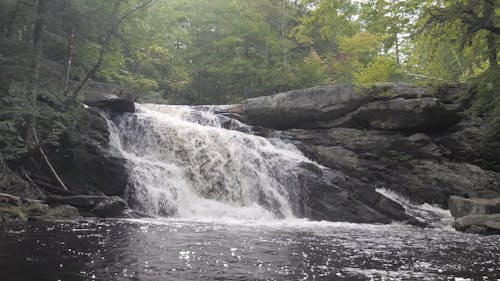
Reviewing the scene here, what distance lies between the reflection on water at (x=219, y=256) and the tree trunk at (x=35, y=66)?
452 centimetres

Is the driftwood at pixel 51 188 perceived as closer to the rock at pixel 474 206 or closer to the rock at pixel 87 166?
the rock at pixel 87 166

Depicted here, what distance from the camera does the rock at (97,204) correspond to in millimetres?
11047

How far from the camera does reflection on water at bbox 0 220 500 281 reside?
4.64 metres

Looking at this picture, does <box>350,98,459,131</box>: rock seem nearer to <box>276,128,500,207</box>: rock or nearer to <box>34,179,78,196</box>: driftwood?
<box>276,128,500,207</box>: rock

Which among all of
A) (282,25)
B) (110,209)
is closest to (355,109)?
(282,25)

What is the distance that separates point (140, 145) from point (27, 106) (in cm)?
595

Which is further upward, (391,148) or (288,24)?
(288,24)

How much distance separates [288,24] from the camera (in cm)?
3269

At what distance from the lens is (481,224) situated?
11.0 metres

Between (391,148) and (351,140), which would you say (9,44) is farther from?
(391,148)

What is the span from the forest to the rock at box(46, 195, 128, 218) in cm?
186

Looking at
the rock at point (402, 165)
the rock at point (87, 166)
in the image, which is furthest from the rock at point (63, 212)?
the rock at point (402, 165)

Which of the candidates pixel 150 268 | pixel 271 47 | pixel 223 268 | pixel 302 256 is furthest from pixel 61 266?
A: pixel 271 47

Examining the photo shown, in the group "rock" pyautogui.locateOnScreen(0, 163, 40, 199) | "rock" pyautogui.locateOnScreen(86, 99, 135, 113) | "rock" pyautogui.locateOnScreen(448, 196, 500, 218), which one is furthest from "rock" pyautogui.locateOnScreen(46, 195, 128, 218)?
"rock" pyautogui.locateOnScreen(448, 196, 500, 218)
